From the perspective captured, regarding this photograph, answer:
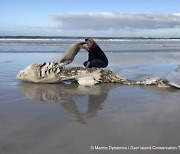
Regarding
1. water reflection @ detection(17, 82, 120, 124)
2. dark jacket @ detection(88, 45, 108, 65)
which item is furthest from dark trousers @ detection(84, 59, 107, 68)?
water reflection @ detection(17, 82, 120, 124)

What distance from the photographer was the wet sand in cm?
425

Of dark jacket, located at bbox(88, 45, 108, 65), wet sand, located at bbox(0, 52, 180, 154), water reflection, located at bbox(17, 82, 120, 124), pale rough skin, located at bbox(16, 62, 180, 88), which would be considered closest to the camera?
wet sand, located at bbox(0, 52, 180, 154)

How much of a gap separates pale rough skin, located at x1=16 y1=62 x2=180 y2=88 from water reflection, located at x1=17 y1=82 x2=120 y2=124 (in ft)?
0.77

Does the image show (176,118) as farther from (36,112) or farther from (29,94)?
(29,94)

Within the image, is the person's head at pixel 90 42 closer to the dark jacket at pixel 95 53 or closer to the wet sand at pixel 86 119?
the dark jacket at pixel 95 53

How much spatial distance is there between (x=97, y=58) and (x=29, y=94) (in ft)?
10.9

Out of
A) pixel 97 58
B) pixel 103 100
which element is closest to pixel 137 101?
pixel 103 100

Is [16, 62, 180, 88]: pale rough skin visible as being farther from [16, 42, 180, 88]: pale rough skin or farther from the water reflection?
the water reflection

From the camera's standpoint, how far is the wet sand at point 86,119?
167 inches

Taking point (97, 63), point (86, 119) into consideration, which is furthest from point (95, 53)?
point (86, 119)

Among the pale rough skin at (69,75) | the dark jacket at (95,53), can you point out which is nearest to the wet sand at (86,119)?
the pale rough skin at (69,75)

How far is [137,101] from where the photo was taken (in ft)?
22.5

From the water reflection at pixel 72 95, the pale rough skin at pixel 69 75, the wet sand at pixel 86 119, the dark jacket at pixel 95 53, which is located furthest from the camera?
the dark jacket at pixel 95 53

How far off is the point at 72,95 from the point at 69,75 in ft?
6.66
